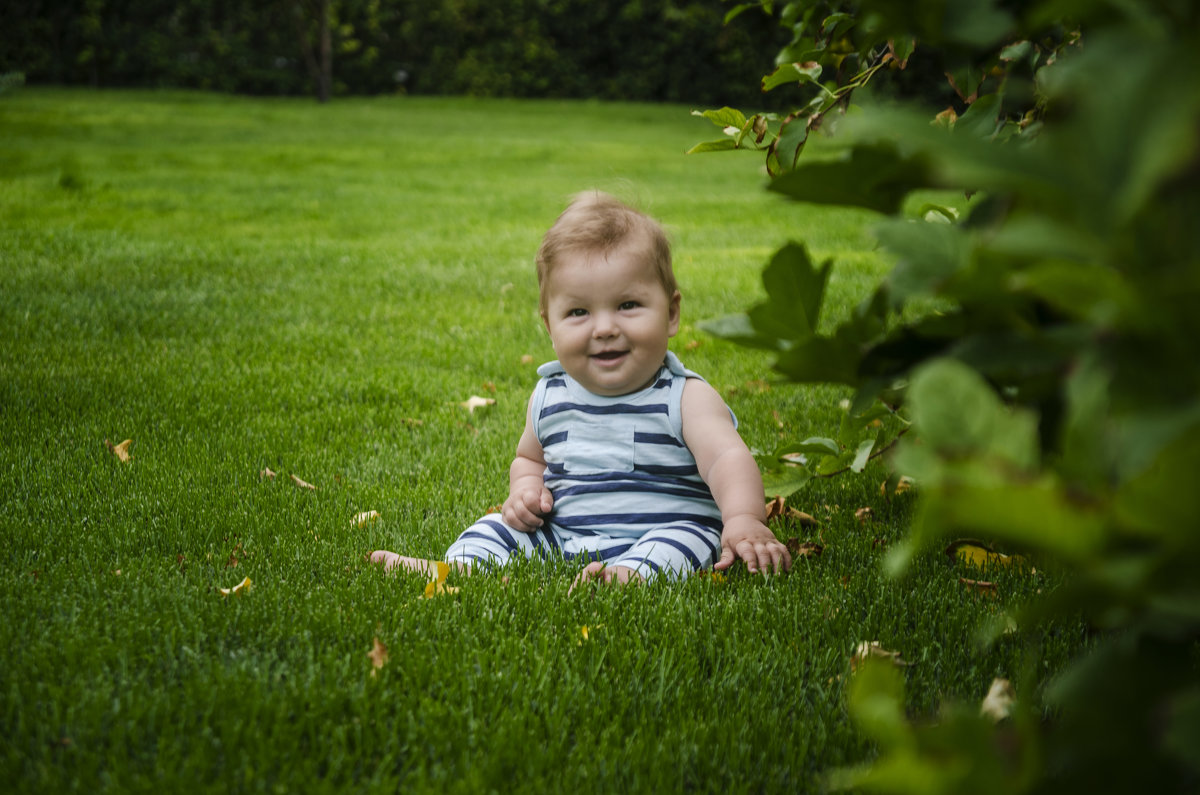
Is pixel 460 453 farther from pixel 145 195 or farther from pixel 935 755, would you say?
pixel 145 195

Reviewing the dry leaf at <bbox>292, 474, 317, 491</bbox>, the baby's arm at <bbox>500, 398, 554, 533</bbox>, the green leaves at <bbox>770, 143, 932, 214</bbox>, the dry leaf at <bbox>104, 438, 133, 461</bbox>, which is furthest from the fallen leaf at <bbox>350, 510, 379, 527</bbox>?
the green leaves at <bbox>770, 143, 932, 214</bbox>

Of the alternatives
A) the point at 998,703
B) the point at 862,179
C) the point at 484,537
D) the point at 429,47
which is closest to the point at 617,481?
the point at 484,537

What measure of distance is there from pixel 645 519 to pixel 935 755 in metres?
1.83

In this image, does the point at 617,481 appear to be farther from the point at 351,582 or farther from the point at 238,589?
the point at 238,589

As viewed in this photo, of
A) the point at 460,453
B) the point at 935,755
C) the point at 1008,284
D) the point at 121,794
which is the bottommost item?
the point at 460,453

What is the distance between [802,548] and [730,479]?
30 centimetres

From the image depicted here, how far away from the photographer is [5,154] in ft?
37.6

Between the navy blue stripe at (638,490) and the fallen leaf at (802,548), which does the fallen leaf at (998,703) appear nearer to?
the fallen leaf at (802,548)

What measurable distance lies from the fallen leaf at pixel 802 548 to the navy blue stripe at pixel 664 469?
320 mm

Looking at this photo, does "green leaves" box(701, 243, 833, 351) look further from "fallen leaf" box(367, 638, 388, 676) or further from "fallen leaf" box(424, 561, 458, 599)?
"fallen leaf" box(424, 561, 458, 599)

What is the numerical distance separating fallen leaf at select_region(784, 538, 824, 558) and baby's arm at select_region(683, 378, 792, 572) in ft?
0.33

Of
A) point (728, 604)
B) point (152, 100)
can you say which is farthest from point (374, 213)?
point (152, 100)

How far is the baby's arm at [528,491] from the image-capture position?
2502 millimetres

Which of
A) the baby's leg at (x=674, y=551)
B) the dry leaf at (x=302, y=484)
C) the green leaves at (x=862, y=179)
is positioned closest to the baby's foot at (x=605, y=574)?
the baby's leg at (x=674, y=551)
